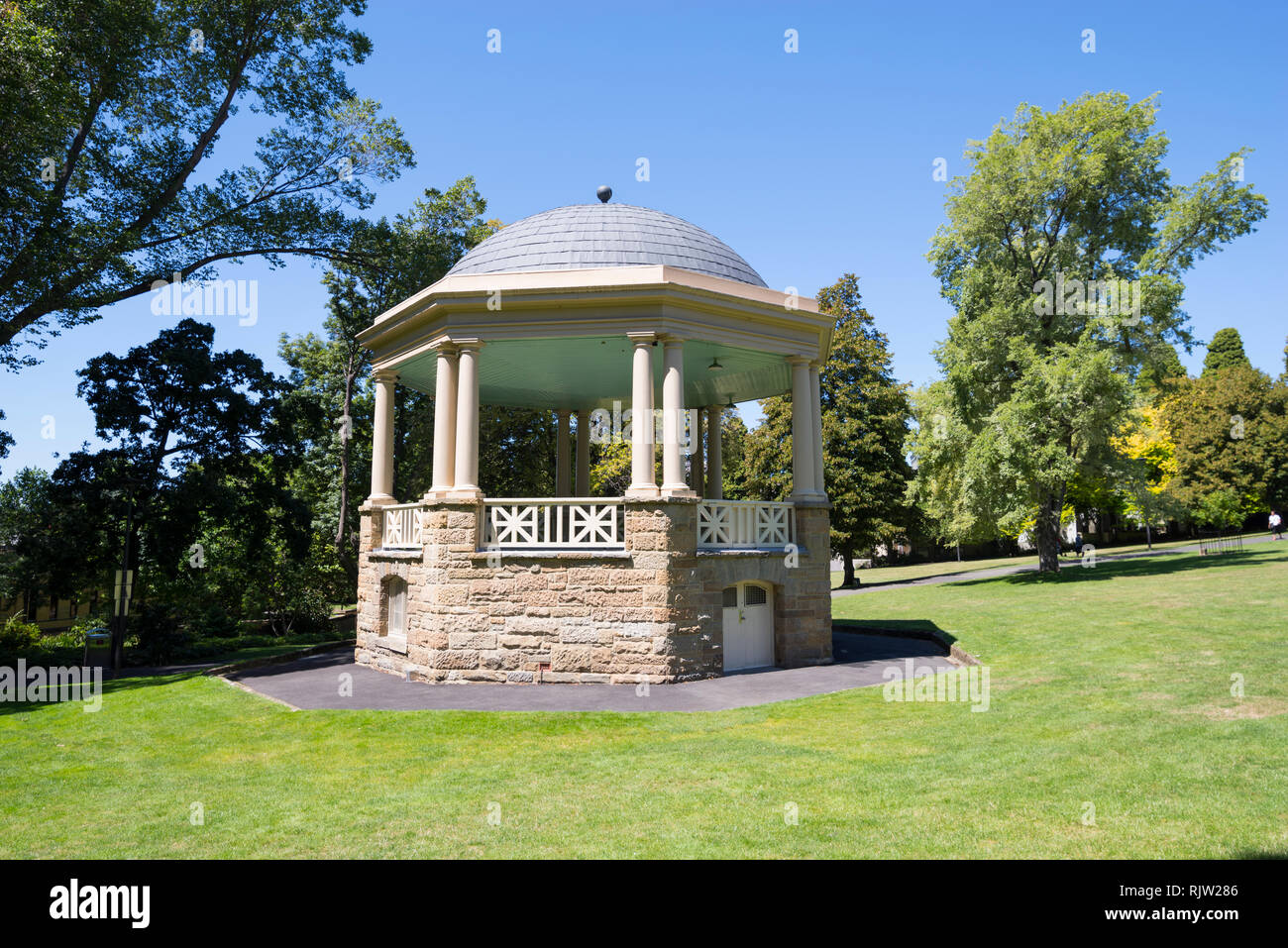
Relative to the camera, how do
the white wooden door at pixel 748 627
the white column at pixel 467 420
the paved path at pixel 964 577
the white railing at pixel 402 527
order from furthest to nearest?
the paved path at pixel 964 577 < the white railing at pixel 402 527 < the white wooden door at pixel 748 627 < the white column at pixel 467 420

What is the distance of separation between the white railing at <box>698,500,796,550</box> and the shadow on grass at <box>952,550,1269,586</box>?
16641 millimetres

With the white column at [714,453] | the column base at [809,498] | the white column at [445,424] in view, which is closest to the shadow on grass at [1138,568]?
the white column at [714,453]

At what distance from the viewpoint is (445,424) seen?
14.2 m

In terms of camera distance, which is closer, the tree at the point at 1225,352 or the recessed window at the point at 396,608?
the recessed window at the point at 396,608

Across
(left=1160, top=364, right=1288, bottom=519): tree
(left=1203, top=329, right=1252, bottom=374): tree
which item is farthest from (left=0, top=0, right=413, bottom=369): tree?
(left=1203, top=329, right=1252, bottom=374): tree

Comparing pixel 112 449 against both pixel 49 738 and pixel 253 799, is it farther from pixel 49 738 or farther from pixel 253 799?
pixel 253 799

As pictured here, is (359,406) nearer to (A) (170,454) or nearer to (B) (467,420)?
(A) (170,454)

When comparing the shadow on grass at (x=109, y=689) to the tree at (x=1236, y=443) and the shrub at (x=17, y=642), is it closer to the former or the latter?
the shrub at (x=17, y=642)

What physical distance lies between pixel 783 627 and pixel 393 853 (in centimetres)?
1000

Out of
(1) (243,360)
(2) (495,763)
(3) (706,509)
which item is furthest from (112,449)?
(2) (495,763)

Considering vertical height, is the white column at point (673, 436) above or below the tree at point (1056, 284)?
below

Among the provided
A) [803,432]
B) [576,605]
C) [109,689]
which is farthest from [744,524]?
[109,689]

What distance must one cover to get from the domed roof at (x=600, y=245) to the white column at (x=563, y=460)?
6.58 metres

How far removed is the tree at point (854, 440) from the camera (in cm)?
3609
